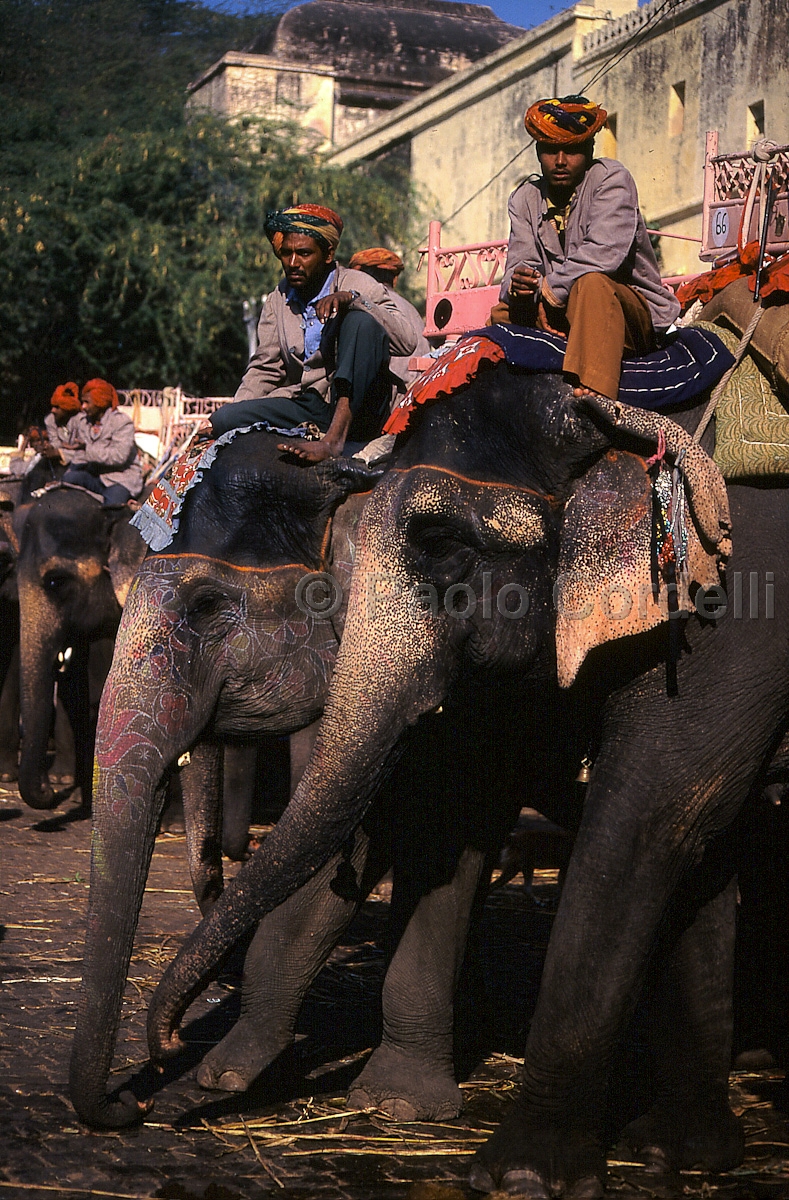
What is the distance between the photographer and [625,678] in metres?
A: 3.59

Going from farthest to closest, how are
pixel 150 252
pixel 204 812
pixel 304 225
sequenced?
pixel 150 252, pixel 304 225, pixel 204 812

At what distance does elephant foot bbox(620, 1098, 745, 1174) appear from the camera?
12.2ft

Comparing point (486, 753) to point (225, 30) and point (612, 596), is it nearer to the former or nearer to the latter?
point (612, 596)

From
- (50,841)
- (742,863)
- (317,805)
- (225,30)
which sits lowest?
(50,841)

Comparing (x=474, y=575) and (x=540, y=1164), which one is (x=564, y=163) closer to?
(x=474, y=575)

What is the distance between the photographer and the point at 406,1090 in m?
4.09

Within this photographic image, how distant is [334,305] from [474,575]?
4.92 ft

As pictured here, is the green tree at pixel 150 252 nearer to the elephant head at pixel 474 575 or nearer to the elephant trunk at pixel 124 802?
the elephant trunk at pixel 124 802

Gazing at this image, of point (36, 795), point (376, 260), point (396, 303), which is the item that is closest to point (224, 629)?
point (396, 303)

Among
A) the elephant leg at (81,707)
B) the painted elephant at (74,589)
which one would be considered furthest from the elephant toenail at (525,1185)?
the elephant leg at (81,707)

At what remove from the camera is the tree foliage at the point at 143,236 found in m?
23.8

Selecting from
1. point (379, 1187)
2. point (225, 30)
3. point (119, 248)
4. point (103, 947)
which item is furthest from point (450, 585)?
point (225, 30)

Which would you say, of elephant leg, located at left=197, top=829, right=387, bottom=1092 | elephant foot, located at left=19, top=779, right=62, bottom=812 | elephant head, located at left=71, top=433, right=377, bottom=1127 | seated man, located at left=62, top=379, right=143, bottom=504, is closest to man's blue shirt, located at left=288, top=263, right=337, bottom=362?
elephant head, located at left=71, top=433, right=377, bottom=1127

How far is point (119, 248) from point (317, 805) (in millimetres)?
21765
